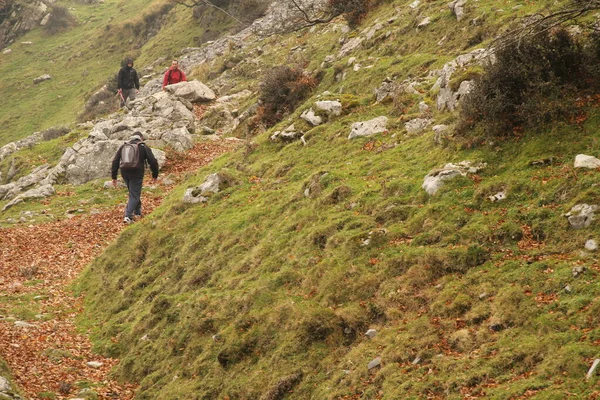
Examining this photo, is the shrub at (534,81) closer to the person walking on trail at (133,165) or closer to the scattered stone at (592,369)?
the scattered stone at (592,369)

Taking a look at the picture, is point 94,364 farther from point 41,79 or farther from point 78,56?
point 78,56

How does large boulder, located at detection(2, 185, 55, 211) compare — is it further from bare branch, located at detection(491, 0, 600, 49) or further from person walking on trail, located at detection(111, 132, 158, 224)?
bare branch, located at detection(491, 0, 600, 49)

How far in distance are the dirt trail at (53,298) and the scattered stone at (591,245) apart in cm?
816

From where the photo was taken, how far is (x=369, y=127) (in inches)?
687

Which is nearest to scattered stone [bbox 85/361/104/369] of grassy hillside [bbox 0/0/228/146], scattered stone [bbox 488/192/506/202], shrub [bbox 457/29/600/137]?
scattered stone [bbox 488/192/506/202]

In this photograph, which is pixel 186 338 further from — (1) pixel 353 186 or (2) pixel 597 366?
(2) pixel 597 366

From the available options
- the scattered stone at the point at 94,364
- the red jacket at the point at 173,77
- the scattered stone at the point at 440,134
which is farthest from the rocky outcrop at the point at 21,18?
the scattered stone at the point at 440,134

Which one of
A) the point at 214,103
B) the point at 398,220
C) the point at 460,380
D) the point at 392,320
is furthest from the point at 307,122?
the point at 214,103

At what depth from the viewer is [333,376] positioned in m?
8.82

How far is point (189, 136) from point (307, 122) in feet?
37.0

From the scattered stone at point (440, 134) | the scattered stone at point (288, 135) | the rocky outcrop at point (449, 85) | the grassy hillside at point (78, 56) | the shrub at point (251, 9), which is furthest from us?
the grassy hillside at point (78, 56)

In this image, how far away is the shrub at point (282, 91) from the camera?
24375mm

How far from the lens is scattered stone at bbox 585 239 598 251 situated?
8.81m

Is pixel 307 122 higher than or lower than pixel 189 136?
higher
